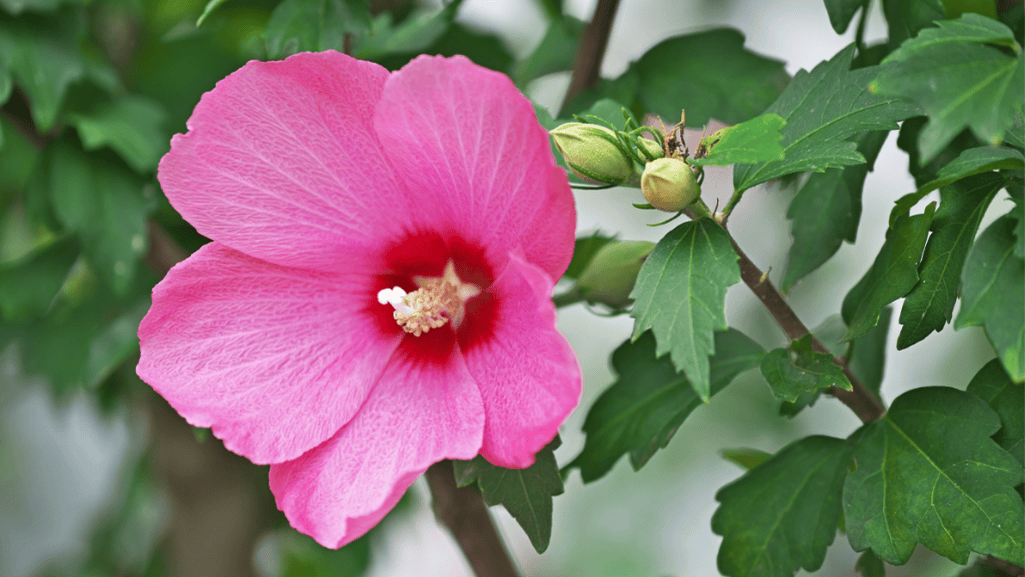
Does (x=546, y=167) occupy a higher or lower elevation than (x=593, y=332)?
higher

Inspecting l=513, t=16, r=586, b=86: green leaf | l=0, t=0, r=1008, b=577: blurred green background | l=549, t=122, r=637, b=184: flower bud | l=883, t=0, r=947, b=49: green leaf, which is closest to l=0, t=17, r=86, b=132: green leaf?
l=0, t=0, r=1008, b=577: blurred green background

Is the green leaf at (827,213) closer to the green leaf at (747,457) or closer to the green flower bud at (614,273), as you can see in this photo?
the green flower bud at (614,273)

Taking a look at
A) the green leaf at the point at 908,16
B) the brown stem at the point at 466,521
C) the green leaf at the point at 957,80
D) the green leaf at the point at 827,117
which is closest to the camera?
the green leaf at the point at 957,80

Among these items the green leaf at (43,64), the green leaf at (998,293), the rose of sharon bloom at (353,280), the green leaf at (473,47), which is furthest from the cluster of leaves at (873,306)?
the green leaf at (43,64)

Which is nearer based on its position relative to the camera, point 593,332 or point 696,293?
point 696,293

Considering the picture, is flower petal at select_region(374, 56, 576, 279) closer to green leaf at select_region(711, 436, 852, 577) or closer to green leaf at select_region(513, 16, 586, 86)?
green leaf at select_region(711, 436, 852, 577)

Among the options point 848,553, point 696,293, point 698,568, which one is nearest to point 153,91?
point 696,293

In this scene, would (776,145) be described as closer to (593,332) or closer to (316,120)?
(316,120)
